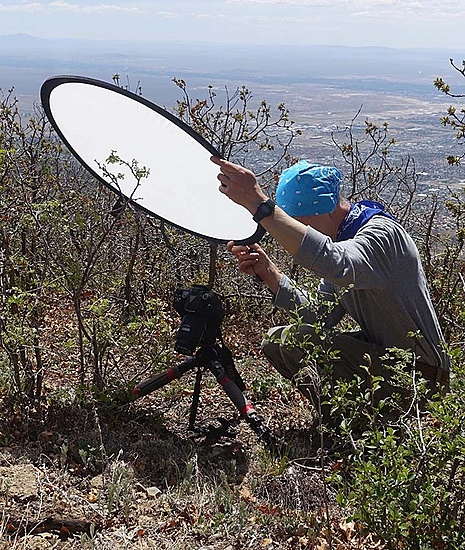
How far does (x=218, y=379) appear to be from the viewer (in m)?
3.60

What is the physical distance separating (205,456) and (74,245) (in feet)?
5.27

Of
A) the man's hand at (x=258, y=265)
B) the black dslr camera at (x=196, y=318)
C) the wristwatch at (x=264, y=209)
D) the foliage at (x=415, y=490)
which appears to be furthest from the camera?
the man's hand at (x=258, y=265)

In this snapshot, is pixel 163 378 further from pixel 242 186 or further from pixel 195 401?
pixel 242 186

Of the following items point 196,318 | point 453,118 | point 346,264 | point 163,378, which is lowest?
point 163,378

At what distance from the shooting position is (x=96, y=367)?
3771 millimetres

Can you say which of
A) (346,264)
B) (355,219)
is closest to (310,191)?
(355,219)

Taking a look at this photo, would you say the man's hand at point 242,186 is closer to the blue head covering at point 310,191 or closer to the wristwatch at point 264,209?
the wristwatch at point 264,209

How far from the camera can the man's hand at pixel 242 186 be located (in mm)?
2855

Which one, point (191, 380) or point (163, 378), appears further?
point (191, 380)

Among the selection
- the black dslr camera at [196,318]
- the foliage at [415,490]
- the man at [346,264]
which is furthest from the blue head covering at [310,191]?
the foliage at [415,490]

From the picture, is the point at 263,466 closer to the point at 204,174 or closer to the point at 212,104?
the point at 204,174

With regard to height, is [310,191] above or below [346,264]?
above

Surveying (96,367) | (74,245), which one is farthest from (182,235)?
(96,367)

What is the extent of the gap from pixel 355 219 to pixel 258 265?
2.01ft
